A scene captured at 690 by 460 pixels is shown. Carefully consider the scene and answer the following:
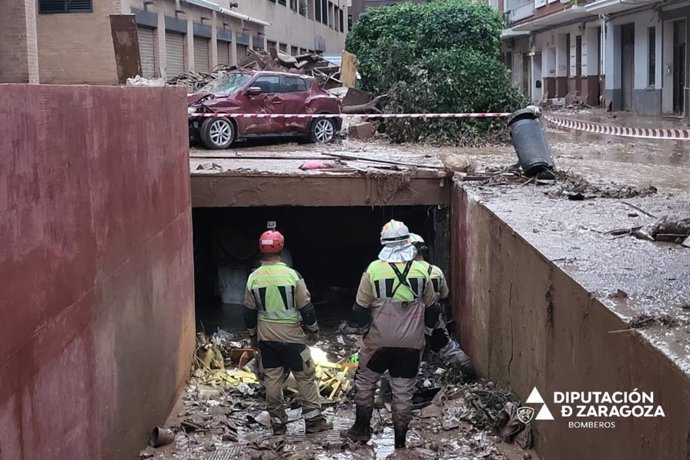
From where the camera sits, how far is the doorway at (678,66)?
26.7 metres

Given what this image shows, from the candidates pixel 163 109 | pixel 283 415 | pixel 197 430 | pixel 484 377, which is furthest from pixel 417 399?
pixel 163 109

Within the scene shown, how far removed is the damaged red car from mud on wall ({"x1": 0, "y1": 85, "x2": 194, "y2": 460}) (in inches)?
305

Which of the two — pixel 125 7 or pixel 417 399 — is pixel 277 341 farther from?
pixel 125 7

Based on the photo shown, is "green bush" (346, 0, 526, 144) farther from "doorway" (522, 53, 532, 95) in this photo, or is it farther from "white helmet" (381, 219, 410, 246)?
"doorway" (522, 53, 532, 95)

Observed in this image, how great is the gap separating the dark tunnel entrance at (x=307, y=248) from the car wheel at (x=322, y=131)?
2663mm

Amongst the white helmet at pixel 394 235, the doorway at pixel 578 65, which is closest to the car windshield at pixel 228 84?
the white helmet at pixel 394 235

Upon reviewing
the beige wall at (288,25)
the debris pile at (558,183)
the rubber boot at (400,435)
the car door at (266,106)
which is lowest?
the rubber boot at (400,435)

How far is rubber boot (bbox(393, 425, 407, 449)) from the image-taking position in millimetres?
6934

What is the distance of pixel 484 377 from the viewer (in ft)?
27.4

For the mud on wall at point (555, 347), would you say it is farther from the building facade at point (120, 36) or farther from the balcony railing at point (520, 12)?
the balcony railing at point (520, 12)

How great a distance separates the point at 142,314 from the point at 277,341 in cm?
119

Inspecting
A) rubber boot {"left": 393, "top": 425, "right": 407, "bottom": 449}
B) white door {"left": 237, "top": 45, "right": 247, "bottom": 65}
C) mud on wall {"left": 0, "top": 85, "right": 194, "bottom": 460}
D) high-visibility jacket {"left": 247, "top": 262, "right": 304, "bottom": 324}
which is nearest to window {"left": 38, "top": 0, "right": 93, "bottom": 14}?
white door {"left": 237, "top": 45, "right": 247, "bottom": 65}

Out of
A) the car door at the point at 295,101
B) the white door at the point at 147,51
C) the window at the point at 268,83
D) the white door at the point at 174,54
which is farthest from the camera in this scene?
the white door at the point at 174,54

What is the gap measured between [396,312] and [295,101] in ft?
39.3
